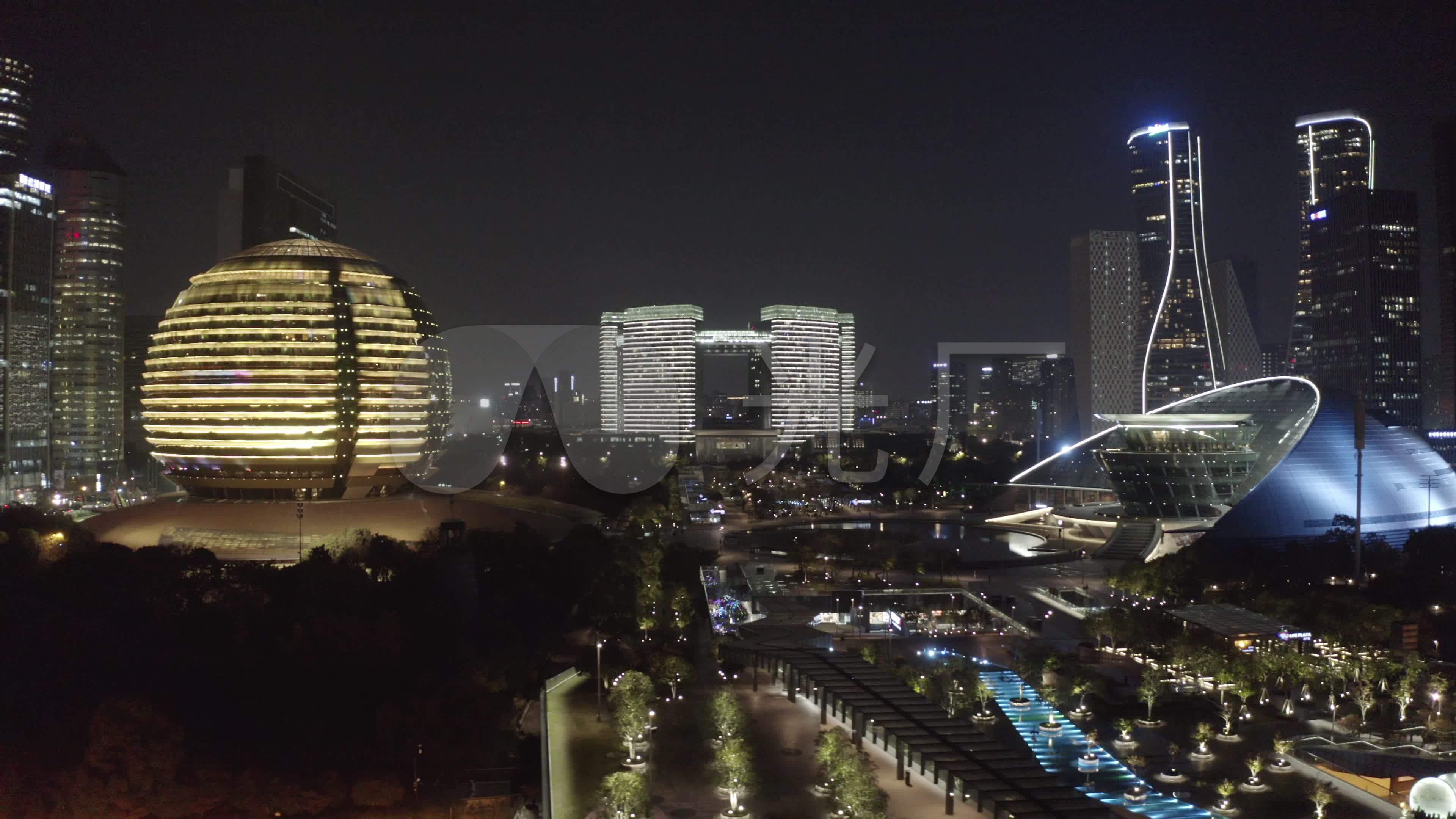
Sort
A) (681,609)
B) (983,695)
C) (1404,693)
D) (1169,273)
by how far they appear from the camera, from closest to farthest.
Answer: (983,695) < (1404,693) < (681,609) < (1169,273)

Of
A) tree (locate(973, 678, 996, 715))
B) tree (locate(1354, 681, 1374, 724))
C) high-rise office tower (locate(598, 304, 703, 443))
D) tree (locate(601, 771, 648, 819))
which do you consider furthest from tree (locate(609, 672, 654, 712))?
high-rise office tower (locate(598, 304, 703, 443))

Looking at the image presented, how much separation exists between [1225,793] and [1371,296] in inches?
3702

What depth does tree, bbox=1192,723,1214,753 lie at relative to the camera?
21.8 m

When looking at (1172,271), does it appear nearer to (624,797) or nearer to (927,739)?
(927,739)

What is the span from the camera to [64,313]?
91.6 m

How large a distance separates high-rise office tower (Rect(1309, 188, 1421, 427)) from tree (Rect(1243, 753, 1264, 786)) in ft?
286

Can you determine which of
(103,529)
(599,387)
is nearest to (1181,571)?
(103,529)

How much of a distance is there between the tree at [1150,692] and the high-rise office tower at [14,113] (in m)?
87.8

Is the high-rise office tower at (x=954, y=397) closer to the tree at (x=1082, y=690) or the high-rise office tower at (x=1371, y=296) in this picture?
the high-rise office tower at (x=1371, y=296)

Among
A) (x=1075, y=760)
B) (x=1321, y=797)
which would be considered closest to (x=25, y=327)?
(x=1075, y=760)

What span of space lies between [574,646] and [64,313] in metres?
81.0

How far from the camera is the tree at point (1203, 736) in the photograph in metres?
21.8

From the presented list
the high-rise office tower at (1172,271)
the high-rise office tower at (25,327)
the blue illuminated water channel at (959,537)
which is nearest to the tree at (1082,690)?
the blue illuminated water channel at (959,537)

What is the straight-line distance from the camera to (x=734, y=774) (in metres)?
18.8
